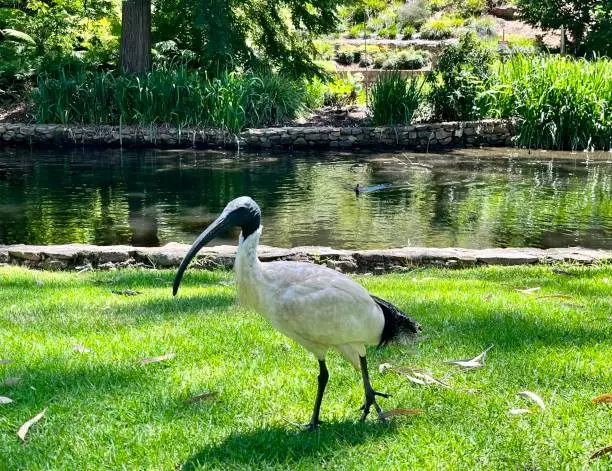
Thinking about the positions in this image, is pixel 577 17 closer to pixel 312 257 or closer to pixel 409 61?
pixel 409 61

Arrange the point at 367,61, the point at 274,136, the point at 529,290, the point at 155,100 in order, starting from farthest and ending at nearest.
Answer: the point at 367,61 < the point at 155,100 < the point at 274,136 < the point at 529,290

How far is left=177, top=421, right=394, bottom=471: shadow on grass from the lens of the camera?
359cm

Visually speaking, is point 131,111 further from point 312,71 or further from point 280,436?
point 280,436

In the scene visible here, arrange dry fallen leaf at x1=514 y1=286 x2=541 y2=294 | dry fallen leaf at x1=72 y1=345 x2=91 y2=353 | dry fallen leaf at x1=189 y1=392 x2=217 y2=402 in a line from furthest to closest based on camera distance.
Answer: dry fallen leaf at x1=514 y1=286 x2=541 y2=294 → dry fallen leaf at x1=72 y1=345 x2=91 y2=353 → dry fallen leaf at x1=189 y1=392 x2=217 y2=402

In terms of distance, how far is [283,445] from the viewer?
377cm

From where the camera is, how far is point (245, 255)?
369 cm

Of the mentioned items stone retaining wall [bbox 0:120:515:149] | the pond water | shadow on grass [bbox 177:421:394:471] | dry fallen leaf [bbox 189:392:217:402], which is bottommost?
shadow on grass [bbox 177:421:394:471]

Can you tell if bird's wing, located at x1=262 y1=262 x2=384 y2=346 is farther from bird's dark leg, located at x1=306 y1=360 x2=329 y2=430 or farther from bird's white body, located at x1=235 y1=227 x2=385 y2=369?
bird's dark leg, located at x1=306 y1=360 x2=329 y2=430

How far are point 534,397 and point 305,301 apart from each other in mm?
1393

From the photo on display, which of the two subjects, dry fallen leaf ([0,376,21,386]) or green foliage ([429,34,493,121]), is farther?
green foliage ([429,34,493,121])

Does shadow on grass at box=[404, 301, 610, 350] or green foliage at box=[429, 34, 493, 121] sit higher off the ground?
green foliage at box=[429, 34, 493, 121]

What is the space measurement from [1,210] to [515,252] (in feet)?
26.9

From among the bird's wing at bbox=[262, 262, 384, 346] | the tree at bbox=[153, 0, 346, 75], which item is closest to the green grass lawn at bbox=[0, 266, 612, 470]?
the bird's wing at bbox=[262, 262, 384, 346]

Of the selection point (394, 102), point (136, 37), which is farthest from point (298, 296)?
point (136, 37)
